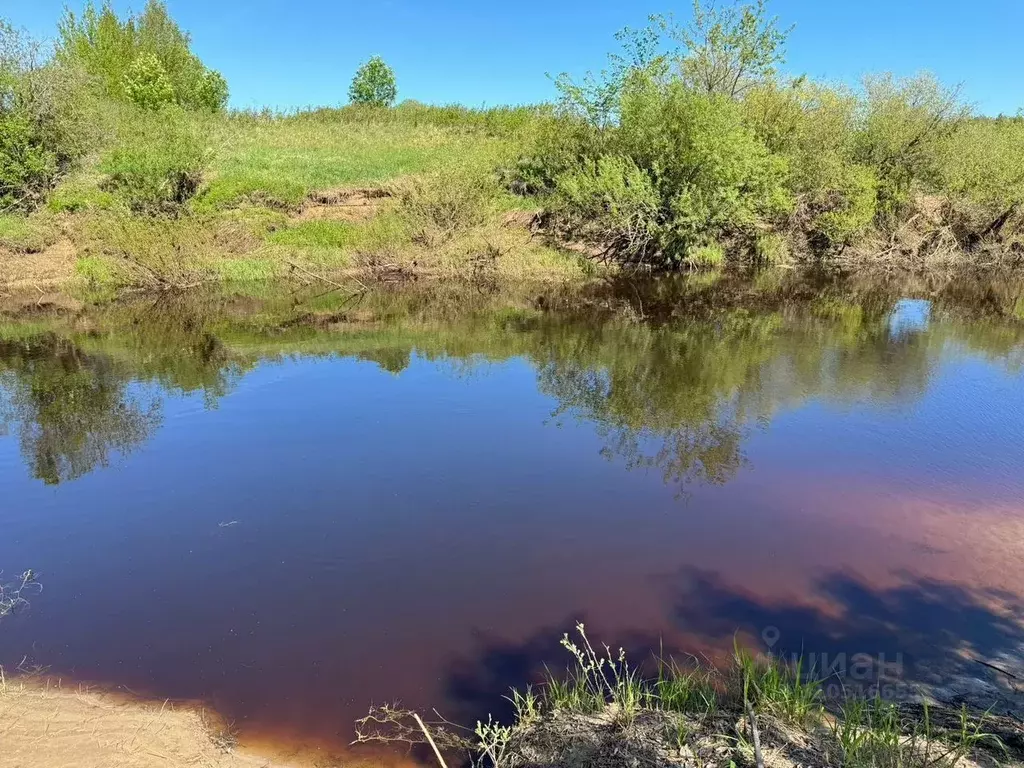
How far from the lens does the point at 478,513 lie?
7.68 m

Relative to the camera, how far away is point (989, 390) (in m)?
12.0

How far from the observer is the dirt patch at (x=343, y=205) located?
92.9 ft

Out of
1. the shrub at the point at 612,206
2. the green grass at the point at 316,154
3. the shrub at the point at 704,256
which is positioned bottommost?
the shrub at the point at 704,256

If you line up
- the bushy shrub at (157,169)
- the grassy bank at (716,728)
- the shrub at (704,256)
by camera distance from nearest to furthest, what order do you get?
the grassy bank at (716,728), the bushy shrub at (157,169), the shrub at (704,256)

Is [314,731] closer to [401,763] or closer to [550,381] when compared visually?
[401,763]

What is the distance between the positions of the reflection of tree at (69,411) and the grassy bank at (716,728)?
6585mm

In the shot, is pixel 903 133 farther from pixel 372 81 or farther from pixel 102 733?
pixel 372 81

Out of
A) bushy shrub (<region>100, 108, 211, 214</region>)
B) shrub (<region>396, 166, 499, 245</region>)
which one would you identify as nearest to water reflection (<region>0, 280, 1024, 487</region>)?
shrub (<region>396, 166, 499, 245</region>)

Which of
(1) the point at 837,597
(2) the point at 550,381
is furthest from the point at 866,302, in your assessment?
(1) the point at 837,597

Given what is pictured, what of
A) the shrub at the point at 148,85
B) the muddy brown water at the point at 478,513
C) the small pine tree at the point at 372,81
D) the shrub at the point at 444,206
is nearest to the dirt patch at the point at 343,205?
the shrub at the point at 444,206

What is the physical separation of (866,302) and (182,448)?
19640 mm

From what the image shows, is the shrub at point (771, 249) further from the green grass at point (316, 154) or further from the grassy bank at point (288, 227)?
the green grass at point (316, 154)

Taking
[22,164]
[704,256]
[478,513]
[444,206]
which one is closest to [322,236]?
[444,206]

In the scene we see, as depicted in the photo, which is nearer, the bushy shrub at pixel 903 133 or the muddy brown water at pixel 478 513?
the muddy brown water at pixel 478 513
